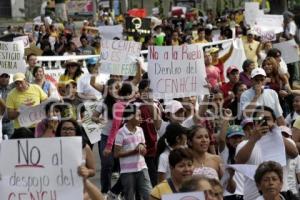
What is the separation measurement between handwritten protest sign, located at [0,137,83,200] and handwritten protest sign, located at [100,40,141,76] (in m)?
6.51

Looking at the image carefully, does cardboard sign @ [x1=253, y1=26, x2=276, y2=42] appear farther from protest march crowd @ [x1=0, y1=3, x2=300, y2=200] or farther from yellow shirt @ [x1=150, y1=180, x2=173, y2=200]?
yellow shirt @ [x1=150, y1=180, x2=173, y2=200]

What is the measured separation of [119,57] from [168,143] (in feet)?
17.5

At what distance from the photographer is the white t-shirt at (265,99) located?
10.4 meters

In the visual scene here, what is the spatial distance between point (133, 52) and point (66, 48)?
803 cm

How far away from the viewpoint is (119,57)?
13750 mm

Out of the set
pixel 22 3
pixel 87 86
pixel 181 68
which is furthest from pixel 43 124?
pixel 22 3

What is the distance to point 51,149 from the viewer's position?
22.5 ft

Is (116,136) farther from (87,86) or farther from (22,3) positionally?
(22,3)

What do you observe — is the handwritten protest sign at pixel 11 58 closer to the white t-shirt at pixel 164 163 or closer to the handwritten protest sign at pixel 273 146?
the white t-shirt at pixel 164 163

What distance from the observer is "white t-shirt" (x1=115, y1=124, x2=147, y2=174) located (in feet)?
31.9

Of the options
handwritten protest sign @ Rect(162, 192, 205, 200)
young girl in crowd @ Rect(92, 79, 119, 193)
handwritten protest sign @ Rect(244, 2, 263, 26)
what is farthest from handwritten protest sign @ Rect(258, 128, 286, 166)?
handwritten protest sign @ Rect(244, 2, 263, 26)

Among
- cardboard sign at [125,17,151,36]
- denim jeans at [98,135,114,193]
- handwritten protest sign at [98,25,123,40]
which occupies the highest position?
cardboard sign at [125,17,151,36]

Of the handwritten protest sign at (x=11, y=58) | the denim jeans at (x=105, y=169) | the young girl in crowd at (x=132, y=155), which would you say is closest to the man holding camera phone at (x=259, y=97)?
the young girl in crowd at (x=132, y=155)

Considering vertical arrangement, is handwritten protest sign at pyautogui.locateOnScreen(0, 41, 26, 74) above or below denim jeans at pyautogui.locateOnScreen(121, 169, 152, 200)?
above
